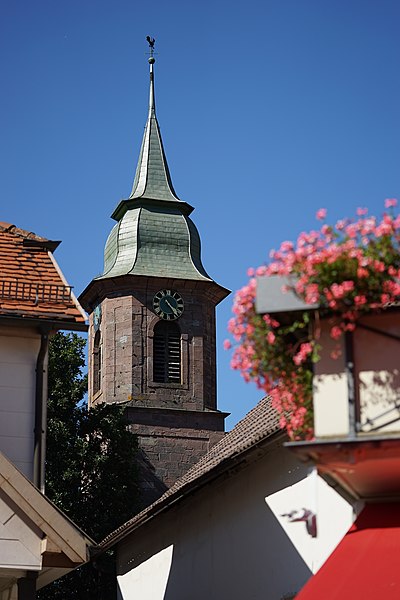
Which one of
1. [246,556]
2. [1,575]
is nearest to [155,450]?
[246,556]

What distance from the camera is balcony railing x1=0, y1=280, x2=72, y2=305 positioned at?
16.5m

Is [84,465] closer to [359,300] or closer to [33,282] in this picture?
[33,282]

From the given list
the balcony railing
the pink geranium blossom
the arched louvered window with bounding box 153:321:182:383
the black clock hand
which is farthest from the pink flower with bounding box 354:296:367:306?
the black clock hand

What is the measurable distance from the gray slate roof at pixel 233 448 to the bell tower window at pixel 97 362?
2573cm

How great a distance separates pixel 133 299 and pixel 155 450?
6406mm

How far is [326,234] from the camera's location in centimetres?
A: 954

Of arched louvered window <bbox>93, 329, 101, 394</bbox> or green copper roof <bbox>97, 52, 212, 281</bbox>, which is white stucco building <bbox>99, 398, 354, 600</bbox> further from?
green copper roof <bbox>97, 52, 212, 281</bbox>

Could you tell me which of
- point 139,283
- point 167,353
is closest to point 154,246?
point 139,283

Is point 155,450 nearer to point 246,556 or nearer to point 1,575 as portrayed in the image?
point 246,556

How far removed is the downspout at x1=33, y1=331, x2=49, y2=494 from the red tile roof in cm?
40

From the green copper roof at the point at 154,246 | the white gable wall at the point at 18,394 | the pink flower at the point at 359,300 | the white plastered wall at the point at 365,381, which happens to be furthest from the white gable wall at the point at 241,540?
the green copper roof at the point at 154,246

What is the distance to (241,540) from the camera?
62.4 feet

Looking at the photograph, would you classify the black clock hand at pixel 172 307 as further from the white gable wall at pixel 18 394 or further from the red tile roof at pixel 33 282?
the white gable wall at pixel 18 394

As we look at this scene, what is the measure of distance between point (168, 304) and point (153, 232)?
3.85 meters
